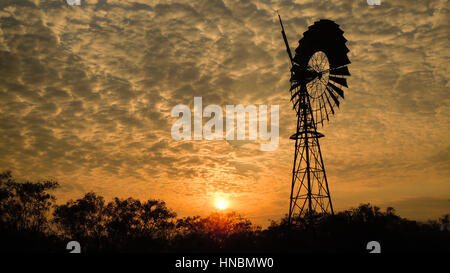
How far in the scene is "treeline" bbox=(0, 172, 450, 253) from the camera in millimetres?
35844

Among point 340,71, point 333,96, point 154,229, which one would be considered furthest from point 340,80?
point 154,229

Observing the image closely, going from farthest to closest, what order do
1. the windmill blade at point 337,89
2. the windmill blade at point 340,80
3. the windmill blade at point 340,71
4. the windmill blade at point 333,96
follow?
the windmill blade at point 333,96, the windmill blade at point 337,89, the windmill blade at point 340,80, the windmill blade at point 340,71

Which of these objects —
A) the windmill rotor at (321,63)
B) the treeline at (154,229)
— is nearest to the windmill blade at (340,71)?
the windmill rotor at (321,63)

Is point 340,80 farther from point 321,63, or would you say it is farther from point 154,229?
point 154,229

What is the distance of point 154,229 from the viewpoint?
6306 centimetres

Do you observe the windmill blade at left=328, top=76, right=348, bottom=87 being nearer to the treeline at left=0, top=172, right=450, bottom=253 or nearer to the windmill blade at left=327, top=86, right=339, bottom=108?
the windmill blade at left=327, top=86, right=339, bottom=108

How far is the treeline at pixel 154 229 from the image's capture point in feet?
118

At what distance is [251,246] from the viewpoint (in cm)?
4112

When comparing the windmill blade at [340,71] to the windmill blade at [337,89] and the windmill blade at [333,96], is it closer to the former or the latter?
the windmill blade at [337,89]
